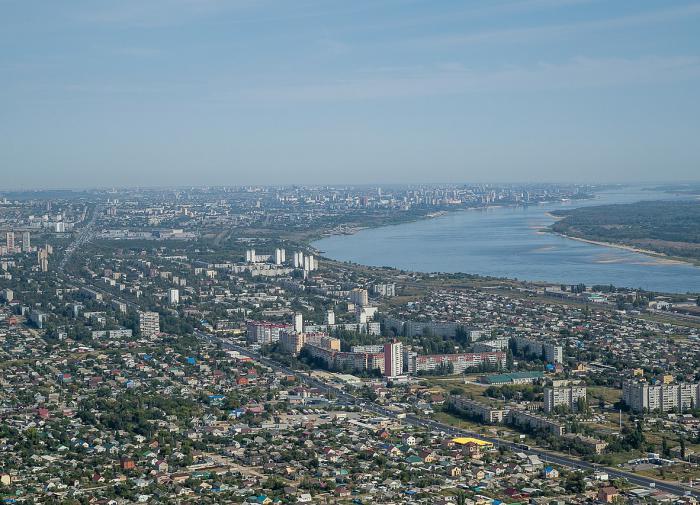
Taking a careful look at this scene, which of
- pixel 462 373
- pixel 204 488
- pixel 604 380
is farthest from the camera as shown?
pixel 462 373

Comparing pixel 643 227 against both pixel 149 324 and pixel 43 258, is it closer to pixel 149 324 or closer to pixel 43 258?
pixel 43 258

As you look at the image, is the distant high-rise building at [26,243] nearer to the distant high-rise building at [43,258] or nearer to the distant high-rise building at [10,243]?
the distant high-rise building at [10,243]

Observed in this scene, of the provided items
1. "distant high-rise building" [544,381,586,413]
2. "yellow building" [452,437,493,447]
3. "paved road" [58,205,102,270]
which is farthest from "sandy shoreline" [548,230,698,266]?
"yellow building" [452,437,493,447]

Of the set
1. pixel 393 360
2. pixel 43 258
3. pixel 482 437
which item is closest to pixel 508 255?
pixel 43 258

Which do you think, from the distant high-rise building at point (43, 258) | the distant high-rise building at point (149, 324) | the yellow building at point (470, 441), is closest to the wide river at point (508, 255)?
the distant high-rise building at point (43, 258)

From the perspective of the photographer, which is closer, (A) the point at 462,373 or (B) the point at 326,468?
(B) the point at 326,468

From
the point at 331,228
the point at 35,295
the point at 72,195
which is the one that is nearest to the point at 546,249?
the point at 331,228

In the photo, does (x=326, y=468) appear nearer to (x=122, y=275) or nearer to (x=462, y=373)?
(x=462, y=373)
